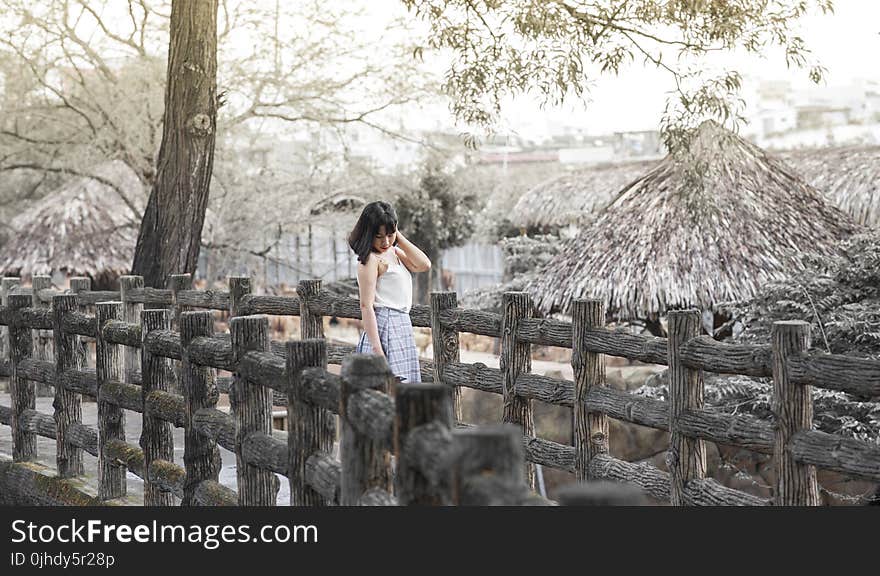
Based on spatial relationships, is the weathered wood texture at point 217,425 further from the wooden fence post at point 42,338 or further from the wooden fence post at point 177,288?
the wooden fence post at point 42,338

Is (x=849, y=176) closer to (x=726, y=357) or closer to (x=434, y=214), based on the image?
(x=434, y=214)

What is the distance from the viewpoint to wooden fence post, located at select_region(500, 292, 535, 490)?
23.6 ft

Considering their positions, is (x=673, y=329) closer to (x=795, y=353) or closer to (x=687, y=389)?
(x=687, y=389)

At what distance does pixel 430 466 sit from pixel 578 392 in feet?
11.5

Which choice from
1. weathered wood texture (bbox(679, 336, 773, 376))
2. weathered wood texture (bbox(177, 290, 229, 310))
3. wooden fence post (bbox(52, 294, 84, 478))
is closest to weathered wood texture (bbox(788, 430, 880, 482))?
weathered wood texture (bbox(679, 336, 773, 376))

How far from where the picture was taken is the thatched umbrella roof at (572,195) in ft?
77.3

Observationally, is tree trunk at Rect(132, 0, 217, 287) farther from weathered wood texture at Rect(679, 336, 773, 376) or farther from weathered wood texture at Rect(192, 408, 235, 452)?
weathered wood texture at Rect(679, 336, 773, 376)

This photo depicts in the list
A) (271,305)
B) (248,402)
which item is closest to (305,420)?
(248,402)

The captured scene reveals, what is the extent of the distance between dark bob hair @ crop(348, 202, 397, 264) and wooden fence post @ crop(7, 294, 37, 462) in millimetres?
2808

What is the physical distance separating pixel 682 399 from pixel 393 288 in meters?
1.95

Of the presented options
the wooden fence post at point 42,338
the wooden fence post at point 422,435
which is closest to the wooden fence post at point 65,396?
the wooden fence post at point 42,338

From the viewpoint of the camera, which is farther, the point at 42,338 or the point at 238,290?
the point at 42,338

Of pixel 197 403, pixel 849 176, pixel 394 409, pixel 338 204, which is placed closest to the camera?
pixel 394 409

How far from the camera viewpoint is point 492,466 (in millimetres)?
2879
